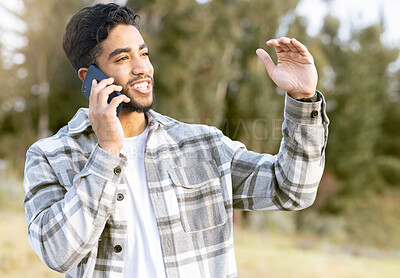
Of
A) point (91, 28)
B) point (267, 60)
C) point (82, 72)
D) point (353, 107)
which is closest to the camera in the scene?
point (267, 60)

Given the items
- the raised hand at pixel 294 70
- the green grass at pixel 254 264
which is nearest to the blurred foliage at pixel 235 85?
the green grass at pixel 254 264

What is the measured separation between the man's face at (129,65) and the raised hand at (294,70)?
2.10 feet

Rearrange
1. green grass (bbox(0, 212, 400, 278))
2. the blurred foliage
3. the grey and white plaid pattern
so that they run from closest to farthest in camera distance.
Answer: the grey and white plaid pattern, green grass (bbox(0, 212, 400, 278)), the blurred foliage

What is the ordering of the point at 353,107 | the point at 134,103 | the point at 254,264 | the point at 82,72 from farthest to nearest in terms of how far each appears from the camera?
the point at 353,107 < the point at 254,264 < the point at 82,72 < the point at 134,103

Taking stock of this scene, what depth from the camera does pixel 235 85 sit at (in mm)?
16125

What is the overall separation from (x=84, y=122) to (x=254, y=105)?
13.4 metres

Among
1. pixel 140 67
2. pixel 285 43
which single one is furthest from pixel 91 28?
pixel 285 43

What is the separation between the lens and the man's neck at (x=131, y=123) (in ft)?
7.22

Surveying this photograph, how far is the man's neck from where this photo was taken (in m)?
2.20

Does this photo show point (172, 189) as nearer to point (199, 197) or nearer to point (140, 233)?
point (199, 197)

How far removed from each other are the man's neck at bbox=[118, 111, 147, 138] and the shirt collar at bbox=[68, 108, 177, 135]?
0.20 feet

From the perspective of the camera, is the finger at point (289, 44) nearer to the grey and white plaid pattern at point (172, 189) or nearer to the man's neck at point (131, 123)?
the grey and white plaid pattern at point (172, 189)

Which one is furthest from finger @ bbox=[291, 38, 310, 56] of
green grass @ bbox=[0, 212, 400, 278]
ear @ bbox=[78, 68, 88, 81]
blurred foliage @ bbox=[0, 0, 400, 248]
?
blurred foliage @ bbox=[0, 0, 400, 248]

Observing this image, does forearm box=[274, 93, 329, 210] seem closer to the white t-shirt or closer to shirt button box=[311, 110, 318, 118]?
shirt button box=[311, 110, 318, 118]
